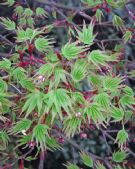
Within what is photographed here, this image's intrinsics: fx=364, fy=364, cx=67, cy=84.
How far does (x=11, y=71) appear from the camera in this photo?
1.25 m

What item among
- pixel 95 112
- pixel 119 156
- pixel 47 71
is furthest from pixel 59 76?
pixel 119 156

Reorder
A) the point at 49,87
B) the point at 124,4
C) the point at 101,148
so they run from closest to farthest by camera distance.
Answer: the point at 49,87, the point at 124,4, the point at 101,148

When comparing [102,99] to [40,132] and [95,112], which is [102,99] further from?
[40,132]

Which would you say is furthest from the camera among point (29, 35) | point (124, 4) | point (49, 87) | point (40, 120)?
point (124, 4)

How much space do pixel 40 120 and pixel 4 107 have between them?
167mm

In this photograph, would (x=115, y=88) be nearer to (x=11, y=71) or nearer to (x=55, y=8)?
(x=11, y=71)

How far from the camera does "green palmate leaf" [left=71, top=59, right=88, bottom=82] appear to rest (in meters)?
1.06

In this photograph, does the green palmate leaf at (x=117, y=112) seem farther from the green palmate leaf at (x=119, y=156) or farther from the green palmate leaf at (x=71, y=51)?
the green palmate leaf at (x=119, y=156)

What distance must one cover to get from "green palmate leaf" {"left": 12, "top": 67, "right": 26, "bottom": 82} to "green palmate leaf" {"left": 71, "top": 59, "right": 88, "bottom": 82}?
0.21 metres

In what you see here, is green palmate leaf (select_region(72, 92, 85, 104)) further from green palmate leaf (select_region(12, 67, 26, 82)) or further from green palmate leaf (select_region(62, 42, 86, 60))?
green palmate leaf (select_region(12, 67, 26, 82))

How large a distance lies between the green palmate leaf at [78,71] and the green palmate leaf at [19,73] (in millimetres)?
212

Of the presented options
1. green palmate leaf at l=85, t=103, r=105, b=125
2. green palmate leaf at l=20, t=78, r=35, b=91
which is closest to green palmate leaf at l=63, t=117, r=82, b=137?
green palmate leaf at l=85, t=103, r=105, b=125

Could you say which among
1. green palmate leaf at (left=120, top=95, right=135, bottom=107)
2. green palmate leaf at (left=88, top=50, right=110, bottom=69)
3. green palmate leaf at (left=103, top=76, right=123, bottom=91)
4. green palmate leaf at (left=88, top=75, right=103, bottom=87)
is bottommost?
green palmate leaf at (left=120, top=95, right=135, bottom=107)

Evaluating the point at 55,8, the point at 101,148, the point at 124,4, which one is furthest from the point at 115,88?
the point at 101,148
